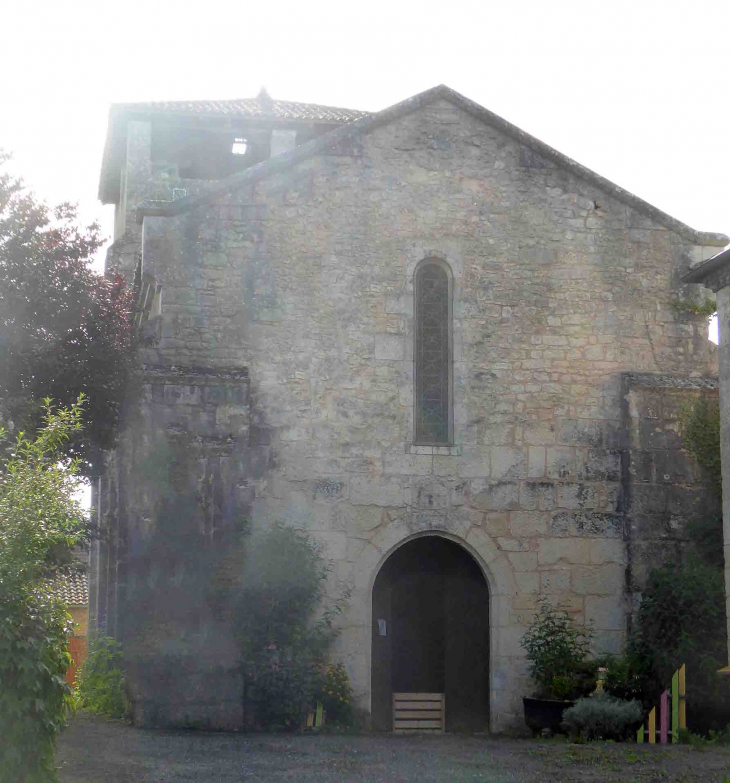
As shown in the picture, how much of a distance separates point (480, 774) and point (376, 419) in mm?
4681

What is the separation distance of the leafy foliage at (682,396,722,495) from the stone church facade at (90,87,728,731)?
0.52 feet

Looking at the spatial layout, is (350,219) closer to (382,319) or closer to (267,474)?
(382,319)

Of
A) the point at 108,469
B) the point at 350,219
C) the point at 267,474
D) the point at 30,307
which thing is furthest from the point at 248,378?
the point at 108,469

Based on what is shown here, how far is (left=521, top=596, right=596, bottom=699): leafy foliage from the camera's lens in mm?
12711

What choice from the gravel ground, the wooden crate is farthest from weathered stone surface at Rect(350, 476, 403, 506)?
the gravel ground

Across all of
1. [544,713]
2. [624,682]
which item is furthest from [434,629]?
[624,682]

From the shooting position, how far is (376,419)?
1341 cm

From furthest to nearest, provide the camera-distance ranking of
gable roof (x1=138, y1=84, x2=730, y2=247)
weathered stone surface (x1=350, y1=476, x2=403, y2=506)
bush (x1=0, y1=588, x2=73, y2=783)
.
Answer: gable roof (x1=138, y1=84, x2=730, y2=247)
weathered stone surface (x1=350, y1=476, x2=403, y2=506)
bush (x1=0, y1=588, x2=73, y2=783)

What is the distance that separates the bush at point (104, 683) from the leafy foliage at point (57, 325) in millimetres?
2383

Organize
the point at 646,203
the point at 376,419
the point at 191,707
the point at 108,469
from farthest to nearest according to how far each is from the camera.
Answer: the point at 108,469 → the point at 646,203 → the point at 376,419 → the point at 191,707

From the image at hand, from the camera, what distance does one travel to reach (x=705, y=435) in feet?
44.7

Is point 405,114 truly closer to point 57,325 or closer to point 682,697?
point 57,325

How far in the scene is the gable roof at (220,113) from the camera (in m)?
21.2

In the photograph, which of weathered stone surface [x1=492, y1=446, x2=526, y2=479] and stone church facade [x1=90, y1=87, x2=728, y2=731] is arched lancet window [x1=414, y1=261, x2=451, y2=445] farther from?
weathered stone surface [x1=492, y1=446, x2=526, y2=479]
